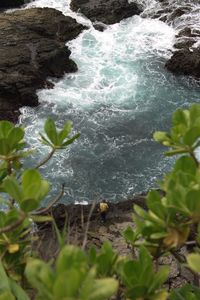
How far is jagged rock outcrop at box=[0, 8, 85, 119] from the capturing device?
9.20 m

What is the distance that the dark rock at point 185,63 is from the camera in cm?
1011

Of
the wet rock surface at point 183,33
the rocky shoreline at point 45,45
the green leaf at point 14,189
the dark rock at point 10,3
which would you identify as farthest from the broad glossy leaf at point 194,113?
the dark rock at point 10,3

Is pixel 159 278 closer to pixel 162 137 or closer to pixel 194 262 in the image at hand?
pixel 194 262

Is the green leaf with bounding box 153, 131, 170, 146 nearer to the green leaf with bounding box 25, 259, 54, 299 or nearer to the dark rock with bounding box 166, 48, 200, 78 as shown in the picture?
the green leaf with bounding box 25, 259, 54, 299

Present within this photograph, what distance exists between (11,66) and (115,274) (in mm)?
8623

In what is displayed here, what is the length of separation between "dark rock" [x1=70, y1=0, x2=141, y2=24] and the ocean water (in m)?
0.20

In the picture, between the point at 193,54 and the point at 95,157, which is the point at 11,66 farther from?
the point at 193,54

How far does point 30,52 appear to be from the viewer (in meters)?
10.2

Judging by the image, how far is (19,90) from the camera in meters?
9.21

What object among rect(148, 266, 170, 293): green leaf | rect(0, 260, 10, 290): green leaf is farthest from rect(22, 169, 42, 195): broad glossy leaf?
rect(148, 266, 170, 293): green leaf

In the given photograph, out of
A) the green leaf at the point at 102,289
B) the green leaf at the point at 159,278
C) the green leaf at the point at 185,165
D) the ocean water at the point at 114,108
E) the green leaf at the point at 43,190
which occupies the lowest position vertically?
the ocean water at the point at 114,108

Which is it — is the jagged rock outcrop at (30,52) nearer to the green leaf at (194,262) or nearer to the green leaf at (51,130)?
the green leaf at (51,130)

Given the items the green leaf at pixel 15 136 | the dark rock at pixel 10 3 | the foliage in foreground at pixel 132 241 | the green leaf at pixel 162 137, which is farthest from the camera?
the dark rock at pixel 10 3

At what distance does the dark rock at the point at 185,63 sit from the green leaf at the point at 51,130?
28.1 ft
